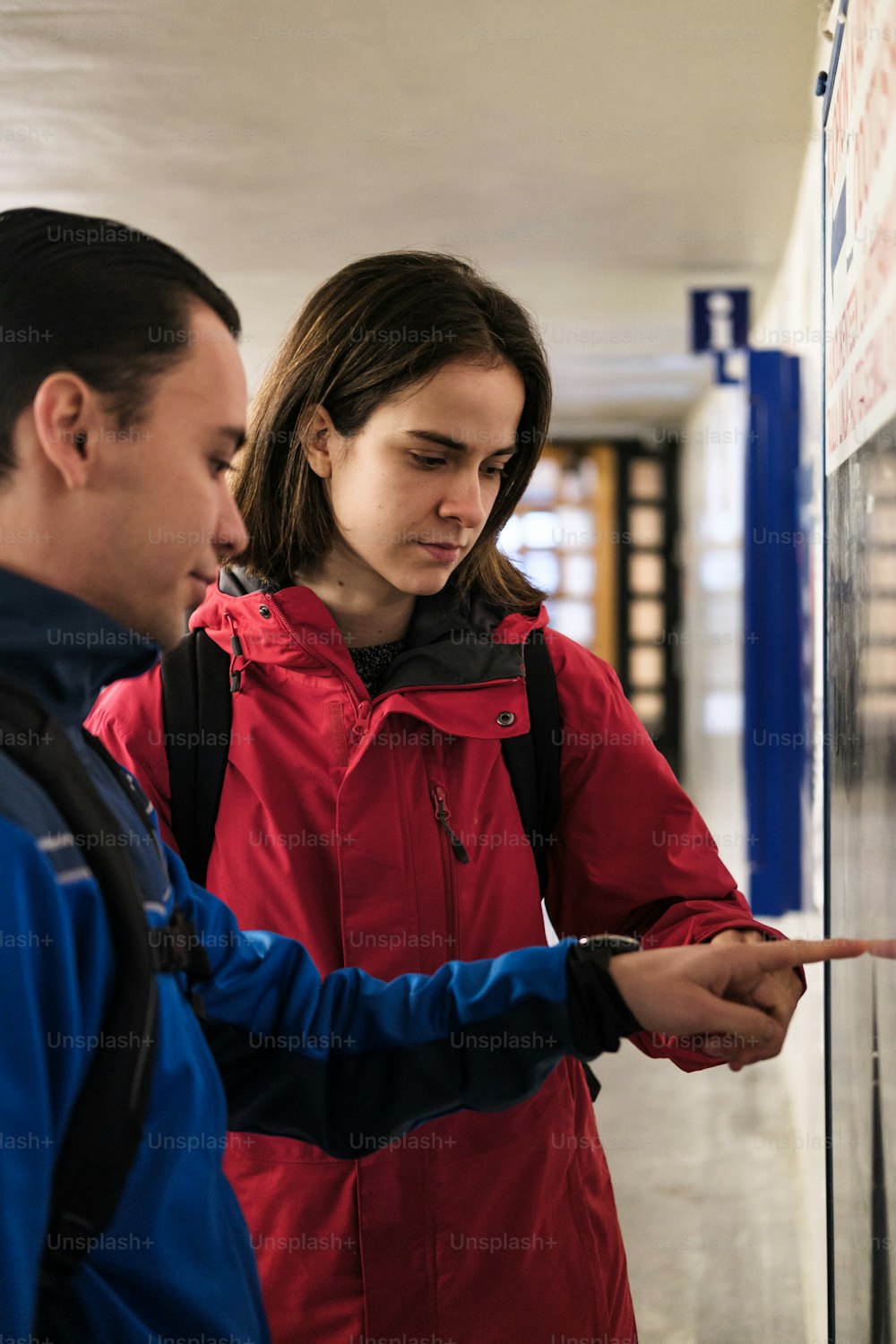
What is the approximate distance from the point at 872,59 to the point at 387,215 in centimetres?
388

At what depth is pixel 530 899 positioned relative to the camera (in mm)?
1399

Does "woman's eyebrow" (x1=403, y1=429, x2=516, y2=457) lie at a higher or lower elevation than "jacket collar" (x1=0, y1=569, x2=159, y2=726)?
higher

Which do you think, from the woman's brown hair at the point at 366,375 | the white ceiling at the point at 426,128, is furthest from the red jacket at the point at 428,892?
the white ceiling at the point at 426,128

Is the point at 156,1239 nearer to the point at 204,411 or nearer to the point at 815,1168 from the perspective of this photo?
the point at 204,411

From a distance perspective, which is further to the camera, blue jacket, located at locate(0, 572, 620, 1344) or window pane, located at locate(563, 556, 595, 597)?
window pane, located at locate(563, 556, 595, 597)

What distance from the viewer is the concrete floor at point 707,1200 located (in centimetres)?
301

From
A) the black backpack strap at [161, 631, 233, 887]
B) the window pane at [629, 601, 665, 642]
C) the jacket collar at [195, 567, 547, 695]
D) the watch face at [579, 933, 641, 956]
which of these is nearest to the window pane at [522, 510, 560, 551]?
the window pane at [629, 601, 665, 642]

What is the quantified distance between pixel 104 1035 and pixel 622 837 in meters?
0.75

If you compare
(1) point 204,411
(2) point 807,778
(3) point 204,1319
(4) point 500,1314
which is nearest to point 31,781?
(1) point 204,411

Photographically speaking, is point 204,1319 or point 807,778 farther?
point 807,778

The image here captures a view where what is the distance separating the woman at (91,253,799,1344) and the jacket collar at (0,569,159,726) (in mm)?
505

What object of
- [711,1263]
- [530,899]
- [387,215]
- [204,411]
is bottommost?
[711,1263]

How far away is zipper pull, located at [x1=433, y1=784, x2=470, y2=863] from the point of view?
52.6 inches

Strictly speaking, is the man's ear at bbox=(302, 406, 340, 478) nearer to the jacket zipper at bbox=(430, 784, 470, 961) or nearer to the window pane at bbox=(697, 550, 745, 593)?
the jacket zipper at bbox=(430, 784, 470, 961)
